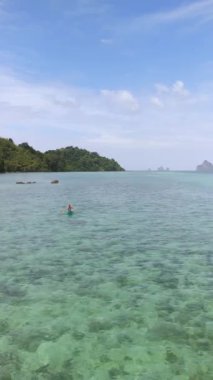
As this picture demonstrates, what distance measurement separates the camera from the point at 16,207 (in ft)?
170

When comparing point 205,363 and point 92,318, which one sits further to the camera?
point 92,318

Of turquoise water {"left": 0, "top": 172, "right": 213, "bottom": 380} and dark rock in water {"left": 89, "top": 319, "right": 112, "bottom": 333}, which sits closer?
turquoise water {"left": 0, "top": 172, "right": 213, "bottom": 380}

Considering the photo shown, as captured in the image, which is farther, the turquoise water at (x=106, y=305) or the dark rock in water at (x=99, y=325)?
the dark rock in water at (x=99, y=325)

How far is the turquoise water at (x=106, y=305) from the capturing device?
11.1 meters

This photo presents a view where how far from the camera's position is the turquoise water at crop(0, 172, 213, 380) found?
436 inches

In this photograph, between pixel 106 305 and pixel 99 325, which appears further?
pixel 106 305

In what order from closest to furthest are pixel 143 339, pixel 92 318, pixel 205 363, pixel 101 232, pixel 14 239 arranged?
pixel 205 363 → pixel 143 339 → pixel 92 318 → pixel 14 239 → pixel 101 232

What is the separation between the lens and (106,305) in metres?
15.6

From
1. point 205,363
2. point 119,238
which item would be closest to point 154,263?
point 119,238

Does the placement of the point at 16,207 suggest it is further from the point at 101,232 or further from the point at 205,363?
the point at 205,363

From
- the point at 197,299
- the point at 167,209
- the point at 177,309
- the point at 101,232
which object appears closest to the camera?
the point at 177,309

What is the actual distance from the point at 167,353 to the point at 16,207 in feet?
139

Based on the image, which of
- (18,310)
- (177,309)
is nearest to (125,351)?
(177,309)

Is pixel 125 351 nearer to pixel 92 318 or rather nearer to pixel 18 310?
pixel 92 318
